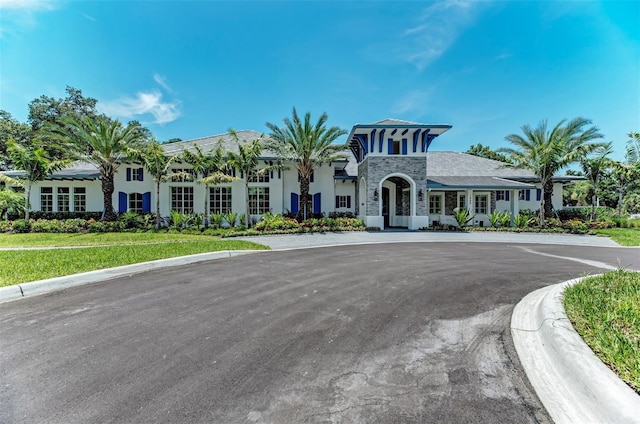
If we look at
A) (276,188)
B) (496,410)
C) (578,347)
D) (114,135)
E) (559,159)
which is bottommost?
(496,410)

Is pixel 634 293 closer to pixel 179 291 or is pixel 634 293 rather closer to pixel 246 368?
pixel 246 368

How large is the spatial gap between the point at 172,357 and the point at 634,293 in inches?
252

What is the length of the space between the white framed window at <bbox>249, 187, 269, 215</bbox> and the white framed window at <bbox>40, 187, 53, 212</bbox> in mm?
13833

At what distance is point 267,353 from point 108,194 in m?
20.6

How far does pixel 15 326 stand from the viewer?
4.16 m

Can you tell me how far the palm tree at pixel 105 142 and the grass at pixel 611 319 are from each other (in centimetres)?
2026

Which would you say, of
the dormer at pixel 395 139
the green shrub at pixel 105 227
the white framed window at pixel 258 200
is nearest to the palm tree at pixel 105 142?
the green shrub at pixel 105 227

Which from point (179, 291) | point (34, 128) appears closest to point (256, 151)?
point (179, 291)

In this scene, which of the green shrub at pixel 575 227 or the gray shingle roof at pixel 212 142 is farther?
the gray shingle roof at pixel 212 142

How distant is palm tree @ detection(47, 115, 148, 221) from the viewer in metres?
17.9

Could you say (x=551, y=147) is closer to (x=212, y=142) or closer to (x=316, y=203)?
(x=316, y=203)

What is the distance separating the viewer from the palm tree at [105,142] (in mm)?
17922

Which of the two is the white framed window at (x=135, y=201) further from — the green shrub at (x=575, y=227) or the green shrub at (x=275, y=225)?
the green shrub at (x=575, y=227)

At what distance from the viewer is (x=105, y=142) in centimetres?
1798
